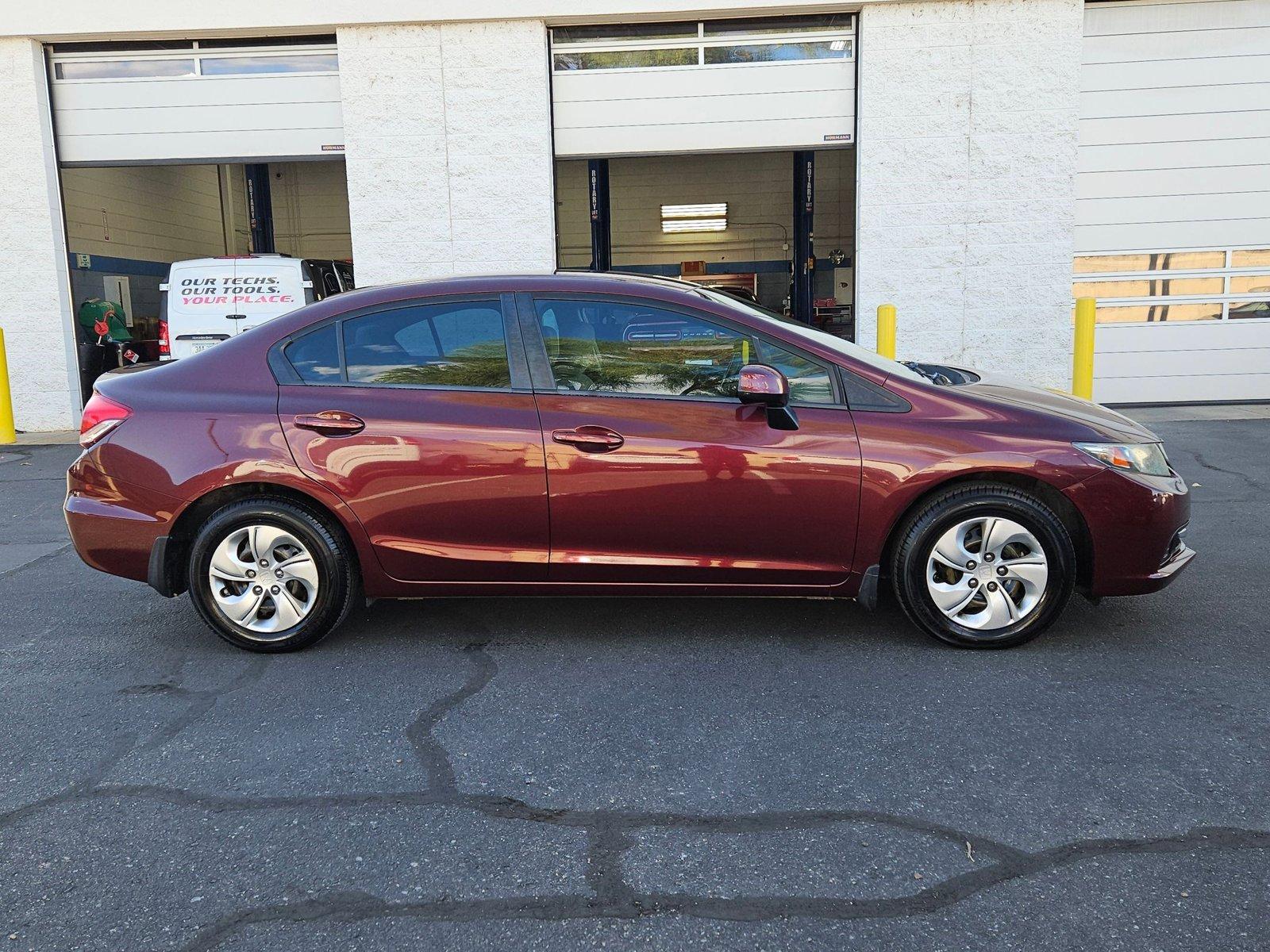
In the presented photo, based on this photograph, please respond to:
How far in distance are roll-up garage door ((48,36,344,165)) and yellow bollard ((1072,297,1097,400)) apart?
27.4ft

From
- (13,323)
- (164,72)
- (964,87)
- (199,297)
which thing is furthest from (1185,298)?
(13,323)

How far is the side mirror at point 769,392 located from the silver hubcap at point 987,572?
31.0 inches

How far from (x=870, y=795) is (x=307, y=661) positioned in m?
2.43

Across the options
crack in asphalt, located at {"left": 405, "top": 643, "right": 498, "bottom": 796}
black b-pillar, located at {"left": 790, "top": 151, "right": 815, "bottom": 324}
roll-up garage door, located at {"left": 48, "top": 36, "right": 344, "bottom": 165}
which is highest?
roll-up garage door, located at {"left": 48, "top": 36, "right": 344, "bottom": 165}

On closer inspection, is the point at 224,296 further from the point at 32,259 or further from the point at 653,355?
the point at 653,355

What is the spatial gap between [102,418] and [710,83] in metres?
8.92

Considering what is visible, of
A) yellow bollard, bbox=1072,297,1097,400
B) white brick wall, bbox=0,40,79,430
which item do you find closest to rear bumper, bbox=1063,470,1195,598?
yellow bollard, bbox=1072,297,1097,400

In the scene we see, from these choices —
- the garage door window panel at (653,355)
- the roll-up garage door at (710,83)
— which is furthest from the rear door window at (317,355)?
the roll-up garage door at (710,83)

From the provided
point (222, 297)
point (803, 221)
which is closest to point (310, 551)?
point (222, 297)

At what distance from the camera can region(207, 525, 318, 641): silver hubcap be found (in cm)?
437

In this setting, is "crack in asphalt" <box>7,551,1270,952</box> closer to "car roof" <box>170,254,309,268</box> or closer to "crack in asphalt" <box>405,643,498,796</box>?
"crack in asphalt" <box>405,643,498,796</box>

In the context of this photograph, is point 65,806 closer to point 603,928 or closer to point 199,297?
point 603,928

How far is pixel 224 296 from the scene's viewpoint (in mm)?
11039

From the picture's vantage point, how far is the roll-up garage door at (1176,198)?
38.4 feet
